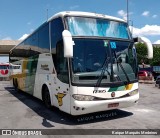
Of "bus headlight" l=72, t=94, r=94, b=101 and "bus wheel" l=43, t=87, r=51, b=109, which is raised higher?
"bus headlight" l=72, t=94, r=94, b=101

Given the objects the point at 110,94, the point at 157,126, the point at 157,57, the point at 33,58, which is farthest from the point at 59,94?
the point at 157,57

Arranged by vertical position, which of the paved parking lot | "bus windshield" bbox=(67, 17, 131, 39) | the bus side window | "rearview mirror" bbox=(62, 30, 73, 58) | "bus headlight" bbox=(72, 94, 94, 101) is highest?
"bus windshield" bbox=(67, 17, 131, 39)

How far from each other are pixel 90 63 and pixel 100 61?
13.1 inches

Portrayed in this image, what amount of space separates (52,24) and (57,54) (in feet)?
4.08

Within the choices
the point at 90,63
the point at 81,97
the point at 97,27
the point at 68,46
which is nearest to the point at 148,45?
the point at 97,27

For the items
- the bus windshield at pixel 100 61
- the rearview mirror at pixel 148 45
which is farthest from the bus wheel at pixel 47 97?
the rearview mirror at pixel 148 45

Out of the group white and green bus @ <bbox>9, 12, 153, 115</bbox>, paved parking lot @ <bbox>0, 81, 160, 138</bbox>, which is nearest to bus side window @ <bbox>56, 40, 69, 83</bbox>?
white and green bus @ <bbox>9, 12, 153, 115</bbox>

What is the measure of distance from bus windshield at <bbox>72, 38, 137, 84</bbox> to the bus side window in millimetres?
368

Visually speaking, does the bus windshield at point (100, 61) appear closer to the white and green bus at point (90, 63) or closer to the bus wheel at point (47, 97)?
the white and green bus at point (90, 63)

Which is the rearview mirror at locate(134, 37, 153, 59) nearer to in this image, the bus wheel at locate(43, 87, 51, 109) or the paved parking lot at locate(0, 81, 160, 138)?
the paved parking lot at locate(0, 81, 160, 138)

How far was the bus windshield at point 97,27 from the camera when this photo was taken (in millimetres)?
8375

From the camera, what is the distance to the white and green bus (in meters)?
7.84

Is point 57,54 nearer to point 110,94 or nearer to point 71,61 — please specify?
point 71,61

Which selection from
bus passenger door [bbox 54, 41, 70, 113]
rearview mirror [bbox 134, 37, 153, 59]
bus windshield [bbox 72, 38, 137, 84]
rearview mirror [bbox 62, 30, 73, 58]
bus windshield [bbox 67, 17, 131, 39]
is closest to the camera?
rearview mirror [bbox 62, 30, 73, 58]
